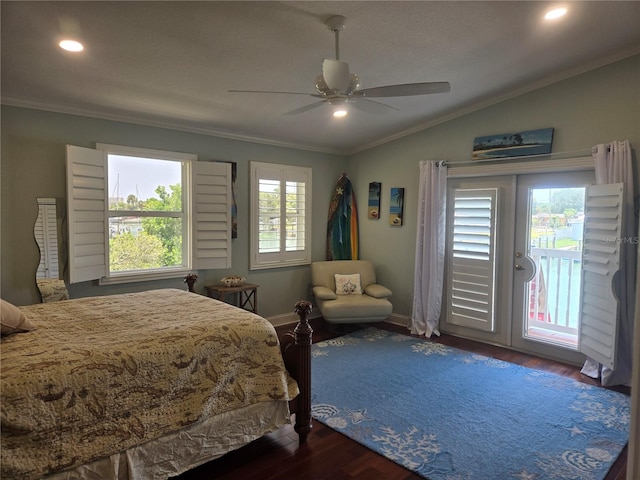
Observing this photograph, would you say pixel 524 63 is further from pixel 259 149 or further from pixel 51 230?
pixel 51 230

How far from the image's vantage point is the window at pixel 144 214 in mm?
3545

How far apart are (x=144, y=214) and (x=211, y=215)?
69 cm

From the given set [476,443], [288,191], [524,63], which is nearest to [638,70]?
[524,63]

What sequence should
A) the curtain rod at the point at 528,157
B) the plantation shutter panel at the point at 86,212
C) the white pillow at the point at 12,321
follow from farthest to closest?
the curtain rod at the point at 528,157 → the plantation shutter panel at the point at 86,212 → the white pillow at the point at 12,321

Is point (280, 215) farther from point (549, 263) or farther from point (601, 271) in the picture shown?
point (601, 271)

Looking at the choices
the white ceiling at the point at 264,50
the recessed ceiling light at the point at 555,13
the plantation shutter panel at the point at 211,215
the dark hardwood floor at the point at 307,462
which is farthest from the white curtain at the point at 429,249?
the dark hardwood floor at the point at 307,462

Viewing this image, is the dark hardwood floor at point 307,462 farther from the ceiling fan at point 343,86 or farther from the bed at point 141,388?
the ceiling fan at point 343,86

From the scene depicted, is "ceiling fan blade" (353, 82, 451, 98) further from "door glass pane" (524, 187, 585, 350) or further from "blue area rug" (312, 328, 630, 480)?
"blue area rug" (312, 328, 630, 480)

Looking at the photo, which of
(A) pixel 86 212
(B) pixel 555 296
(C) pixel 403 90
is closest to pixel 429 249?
(B) pixel 555 296

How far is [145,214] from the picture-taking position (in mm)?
4148

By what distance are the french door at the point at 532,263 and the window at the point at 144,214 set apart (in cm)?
280

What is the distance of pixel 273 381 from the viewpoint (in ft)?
7.81

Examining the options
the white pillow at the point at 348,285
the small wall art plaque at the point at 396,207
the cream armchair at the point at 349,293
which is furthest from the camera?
the small wall art plaque at the point at 396,207

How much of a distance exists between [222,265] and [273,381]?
2.37 metres
